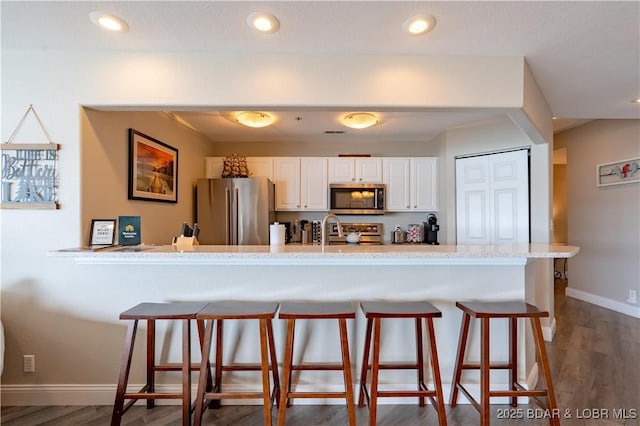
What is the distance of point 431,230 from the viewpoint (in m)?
4.43

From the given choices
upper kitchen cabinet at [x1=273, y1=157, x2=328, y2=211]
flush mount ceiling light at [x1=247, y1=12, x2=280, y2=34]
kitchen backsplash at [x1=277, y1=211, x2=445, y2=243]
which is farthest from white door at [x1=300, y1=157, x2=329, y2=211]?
flush mount ceiling light at [x1=247, y1=12, x2=280, y2=34]

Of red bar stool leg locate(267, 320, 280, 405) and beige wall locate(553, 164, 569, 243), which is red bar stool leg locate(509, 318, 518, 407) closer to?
red bar stool leg locate(267, 320, 280, 405)

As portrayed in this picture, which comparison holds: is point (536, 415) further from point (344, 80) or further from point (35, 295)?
point (35, 295)

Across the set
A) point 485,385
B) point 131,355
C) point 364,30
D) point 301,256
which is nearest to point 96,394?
point 131,355

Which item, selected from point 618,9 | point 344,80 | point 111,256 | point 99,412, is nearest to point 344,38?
point 344,80

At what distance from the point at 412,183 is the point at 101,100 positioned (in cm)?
356

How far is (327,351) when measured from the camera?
216 cm

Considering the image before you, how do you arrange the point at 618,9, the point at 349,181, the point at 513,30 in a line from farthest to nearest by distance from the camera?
the point at 349,181
the point at 513,30
the point at 618,9

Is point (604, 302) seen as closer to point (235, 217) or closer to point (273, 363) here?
point (273, 363)

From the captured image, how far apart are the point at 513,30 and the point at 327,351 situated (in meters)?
2.33

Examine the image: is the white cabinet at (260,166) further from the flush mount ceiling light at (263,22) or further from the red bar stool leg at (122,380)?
the red bar stool leg at (122,380)

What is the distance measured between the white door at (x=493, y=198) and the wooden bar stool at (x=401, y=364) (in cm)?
220

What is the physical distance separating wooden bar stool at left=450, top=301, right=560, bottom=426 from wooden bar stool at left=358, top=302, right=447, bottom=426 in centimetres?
21

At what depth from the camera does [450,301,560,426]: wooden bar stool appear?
1756 mm
